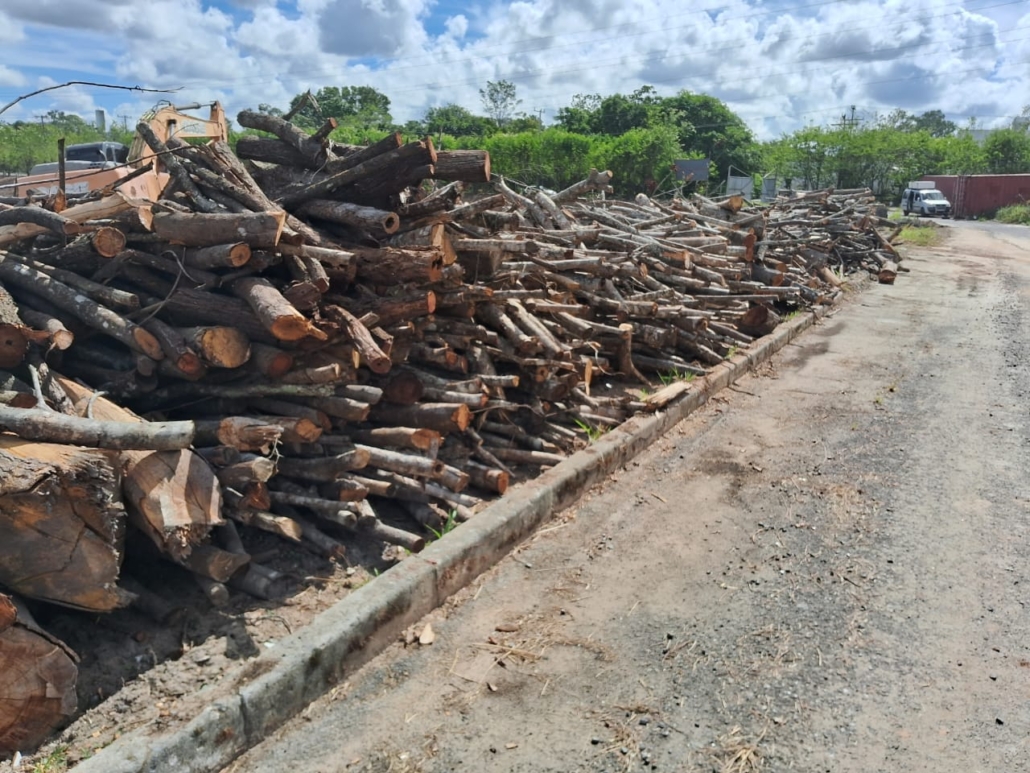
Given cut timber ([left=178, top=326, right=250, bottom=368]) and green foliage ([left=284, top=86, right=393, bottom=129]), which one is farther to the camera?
green foliage ([left=284, top=86, right=393, bottom=129])

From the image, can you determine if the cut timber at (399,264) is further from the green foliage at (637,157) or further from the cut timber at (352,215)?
the green foliage at (637,157)

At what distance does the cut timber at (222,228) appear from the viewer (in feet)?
14.9

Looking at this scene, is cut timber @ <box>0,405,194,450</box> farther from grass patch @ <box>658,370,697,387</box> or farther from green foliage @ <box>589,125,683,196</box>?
green foliage @ <box>589,125,683,196</box>

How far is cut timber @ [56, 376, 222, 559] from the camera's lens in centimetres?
349

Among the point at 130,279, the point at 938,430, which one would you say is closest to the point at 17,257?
the point at 130,279

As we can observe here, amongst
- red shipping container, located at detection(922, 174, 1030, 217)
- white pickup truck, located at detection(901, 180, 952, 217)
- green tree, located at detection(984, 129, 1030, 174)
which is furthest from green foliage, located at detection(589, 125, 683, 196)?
green tree, located at detection(984, 129, 1030, 174)

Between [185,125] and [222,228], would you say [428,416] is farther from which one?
[185,125]

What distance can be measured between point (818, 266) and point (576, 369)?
38.2 ft

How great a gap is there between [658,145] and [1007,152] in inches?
1575

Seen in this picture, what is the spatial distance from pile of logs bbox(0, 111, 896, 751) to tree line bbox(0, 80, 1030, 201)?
2979 centimetres

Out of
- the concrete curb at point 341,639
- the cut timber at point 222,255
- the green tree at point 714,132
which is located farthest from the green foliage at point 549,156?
the cut timber at point 222,255

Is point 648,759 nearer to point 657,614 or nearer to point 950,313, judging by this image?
point 657,614

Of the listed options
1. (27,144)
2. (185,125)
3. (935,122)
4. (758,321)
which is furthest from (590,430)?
(935,122)

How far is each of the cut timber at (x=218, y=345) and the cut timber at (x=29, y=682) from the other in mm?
1658
